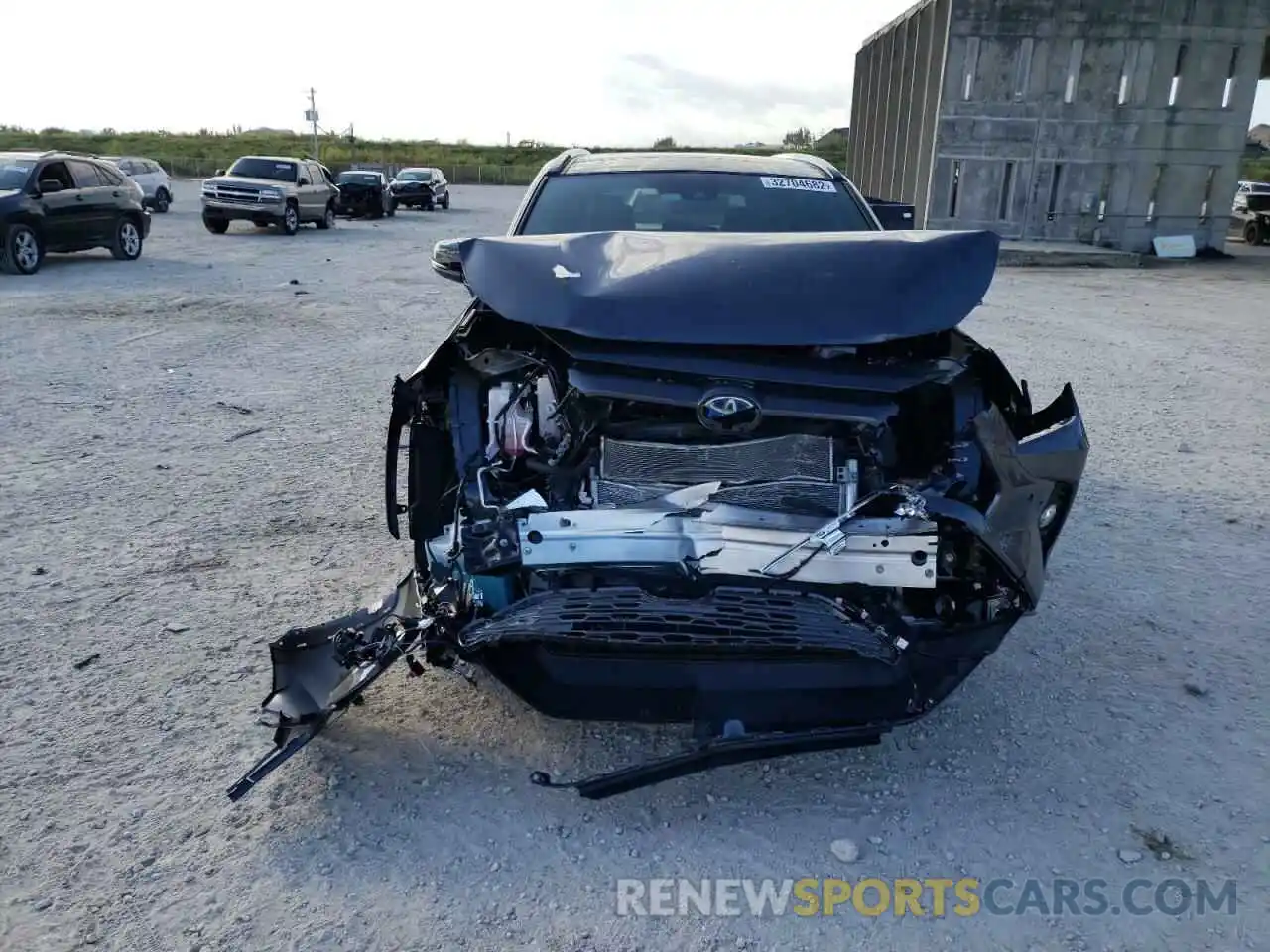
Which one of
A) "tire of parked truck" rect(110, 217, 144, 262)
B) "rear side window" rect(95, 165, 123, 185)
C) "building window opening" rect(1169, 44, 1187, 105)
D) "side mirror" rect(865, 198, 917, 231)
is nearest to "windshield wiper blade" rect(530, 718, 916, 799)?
"side mirror" rect(865, 198, 917, 231)

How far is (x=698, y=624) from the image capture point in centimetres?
246

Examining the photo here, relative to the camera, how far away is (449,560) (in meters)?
2.75

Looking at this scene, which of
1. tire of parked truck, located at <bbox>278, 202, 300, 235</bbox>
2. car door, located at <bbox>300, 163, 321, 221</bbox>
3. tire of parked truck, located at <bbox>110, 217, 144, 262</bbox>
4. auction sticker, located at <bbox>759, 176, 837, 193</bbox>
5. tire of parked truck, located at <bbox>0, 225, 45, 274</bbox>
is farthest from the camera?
car door, located at <bbox>300, 163, 321, 221</bbox>

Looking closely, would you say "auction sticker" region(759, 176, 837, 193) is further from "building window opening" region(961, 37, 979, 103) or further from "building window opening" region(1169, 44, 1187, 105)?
"building window opening" region(1169, 44, 1187, 105)

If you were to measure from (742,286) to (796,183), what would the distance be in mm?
2216

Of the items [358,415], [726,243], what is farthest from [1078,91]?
[726,243]

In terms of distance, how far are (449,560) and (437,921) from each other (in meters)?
0.97

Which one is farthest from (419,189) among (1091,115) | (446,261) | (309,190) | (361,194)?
(446,261)

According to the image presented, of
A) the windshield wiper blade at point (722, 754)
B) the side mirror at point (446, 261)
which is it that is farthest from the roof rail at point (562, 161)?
the windshield wiper blade at point (722, 754)

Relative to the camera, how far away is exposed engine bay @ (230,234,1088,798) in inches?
99.3

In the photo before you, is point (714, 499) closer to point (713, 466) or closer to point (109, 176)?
point (713, 466)

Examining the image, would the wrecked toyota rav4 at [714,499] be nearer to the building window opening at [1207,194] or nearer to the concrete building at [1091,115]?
the concrete building at [1091,115]

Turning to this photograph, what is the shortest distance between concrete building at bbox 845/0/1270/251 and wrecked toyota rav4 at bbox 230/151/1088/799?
1992 centimetres

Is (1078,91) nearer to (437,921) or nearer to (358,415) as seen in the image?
(358,415)
